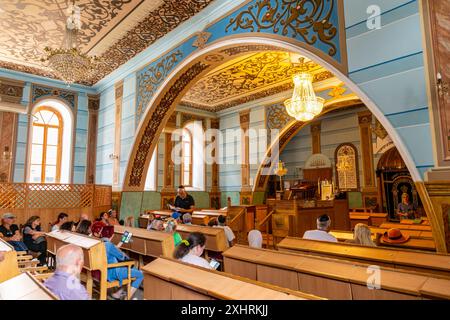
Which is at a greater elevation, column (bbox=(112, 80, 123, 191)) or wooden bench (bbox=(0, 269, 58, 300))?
column (bbox=(112, 80, 123, 191))

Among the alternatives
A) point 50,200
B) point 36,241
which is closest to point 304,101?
point 36,241

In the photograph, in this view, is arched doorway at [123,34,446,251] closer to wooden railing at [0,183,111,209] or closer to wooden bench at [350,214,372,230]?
wooden railing at [0,183,111,209]

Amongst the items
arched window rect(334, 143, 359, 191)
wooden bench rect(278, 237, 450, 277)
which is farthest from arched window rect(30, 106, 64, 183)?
arched window rect(334, 143, 359, 191)

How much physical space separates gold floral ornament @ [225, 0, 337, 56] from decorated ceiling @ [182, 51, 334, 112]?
2.51 metres

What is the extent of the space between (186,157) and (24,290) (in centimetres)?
992

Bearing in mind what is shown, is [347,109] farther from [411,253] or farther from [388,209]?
[411,253]

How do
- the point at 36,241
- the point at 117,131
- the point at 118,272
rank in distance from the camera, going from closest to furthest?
1. the point at 118,272
2. the point at 36,241
3. the point at 117,131

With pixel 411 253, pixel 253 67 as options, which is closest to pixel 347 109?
pixel 253 67

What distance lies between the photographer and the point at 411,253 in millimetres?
2721

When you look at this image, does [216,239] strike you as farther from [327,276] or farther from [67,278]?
[67,278]

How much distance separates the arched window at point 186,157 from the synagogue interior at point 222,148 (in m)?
0.08

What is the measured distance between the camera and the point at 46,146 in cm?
913

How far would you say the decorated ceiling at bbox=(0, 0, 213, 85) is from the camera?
5668 millimetres

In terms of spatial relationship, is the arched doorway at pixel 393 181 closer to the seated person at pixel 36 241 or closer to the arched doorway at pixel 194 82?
the arched doorway at pixel 194 82
